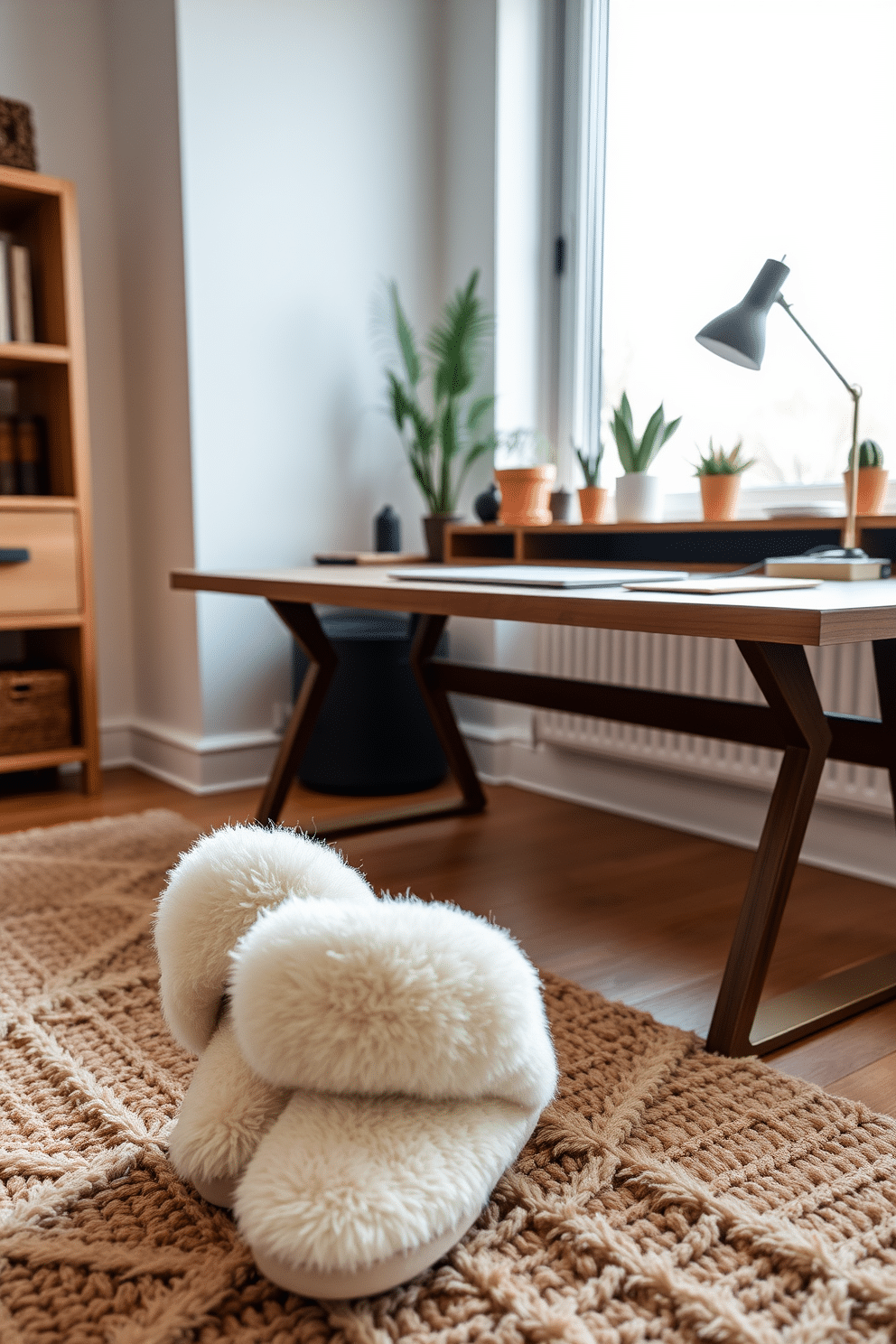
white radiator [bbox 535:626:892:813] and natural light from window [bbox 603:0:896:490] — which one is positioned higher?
natural light from window [bbox 603:0:896:490]

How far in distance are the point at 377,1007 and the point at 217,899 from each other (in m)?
0.25

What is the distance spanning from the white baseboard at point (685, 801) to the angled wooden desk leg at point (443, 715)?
27cm

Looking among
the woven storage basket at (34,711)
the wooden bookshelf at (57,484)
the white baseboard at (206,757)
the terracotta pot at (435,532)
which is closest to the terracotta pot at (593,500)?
the terracotta pot at (435,532)

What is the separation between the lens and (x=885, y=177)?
197 centimetres

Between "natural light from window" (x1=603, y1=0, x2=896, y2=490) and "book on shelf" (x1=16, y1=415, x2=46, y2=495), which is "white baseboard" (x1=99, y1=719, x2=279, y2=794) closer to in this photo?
"book on shelf" (x1=16, y1=415, x2=46, y2=495)

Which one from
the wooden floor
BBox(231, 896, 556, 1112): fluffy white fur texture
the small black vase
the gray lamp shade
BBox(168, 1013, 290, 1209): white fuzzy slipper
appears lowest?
the wooden floor

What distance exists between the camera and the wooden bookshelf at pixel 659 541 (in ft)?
5.68

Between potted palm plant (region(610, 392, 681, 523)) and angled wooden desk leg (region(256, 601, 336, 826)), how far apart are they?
2.13 ft

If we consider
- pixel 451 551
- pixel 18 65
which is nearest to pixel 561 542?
pixel 451 551

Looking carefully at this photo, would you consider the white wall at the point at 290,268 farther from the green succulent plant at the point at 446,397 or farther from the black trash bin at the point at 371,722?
the black trash bin at the point at 371,722

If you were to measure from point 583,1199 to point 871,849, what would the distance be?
1183mm

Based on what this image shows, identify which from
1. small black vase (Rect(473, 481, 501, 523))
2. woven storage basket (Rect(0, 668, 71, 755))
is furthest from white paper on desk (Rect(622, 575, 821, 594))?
woven storage basket (Rect(0, 668, 71, 755))

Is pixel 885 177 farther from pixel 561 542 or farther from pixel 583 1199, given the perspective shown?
pixel 583 1199

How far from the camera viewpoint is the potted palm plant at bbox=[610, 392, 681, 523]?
85.0 inches
